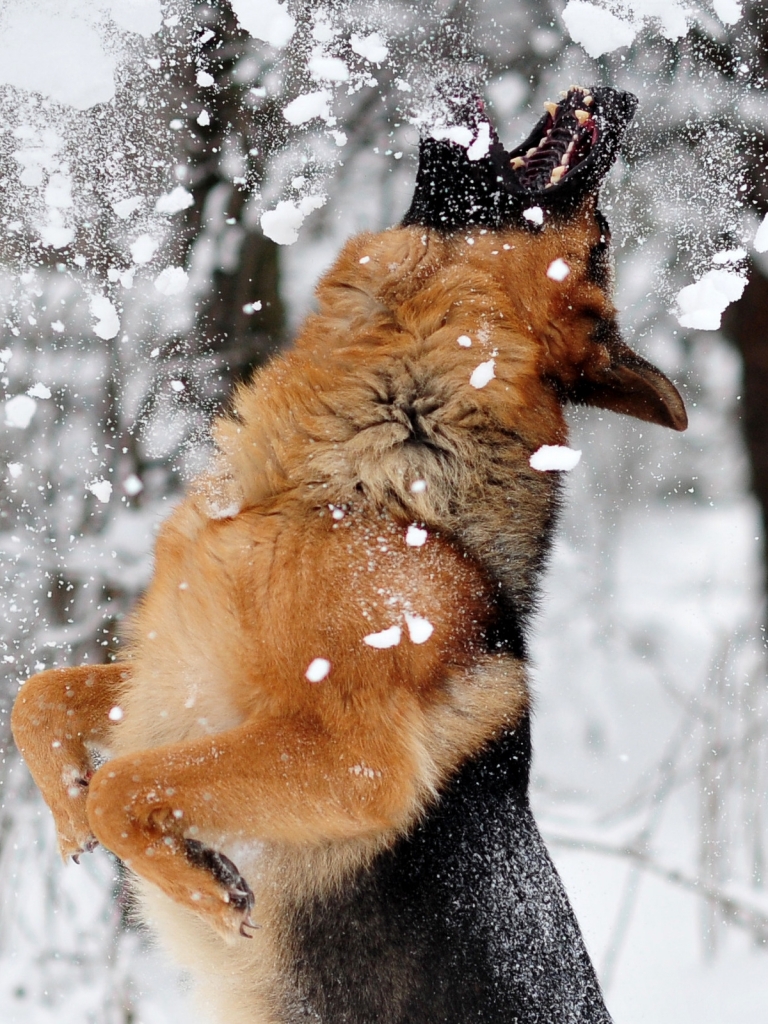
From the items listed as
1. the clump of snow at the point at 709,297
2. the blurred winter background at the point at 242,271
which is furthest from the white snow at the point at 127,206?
the clump of snow at the point at 709,297

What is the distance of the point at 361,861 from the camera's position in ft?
8.27

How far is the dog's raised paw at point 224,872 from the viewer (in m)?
2.16

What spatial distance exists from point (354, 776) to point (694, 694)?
3.84 m

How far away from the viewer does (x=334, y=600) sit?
2.28 meters

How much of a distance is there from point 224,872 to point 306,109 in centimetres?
390

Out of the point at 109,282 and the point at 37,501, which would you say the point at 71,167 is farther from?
the point at 37,501

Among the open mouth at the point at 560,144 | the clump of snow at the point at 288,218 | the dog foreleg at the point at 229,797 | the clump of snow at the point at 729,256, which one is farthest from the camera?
the clump of snow at the point at 729,256

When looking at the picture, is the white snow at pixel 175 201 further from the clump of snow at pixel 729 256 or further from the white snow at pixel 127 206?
the clump of snow at pixel 729 256

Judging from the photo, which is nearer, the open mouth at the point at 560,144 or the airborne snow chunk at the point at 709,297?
the open mouth at the point at 560,144

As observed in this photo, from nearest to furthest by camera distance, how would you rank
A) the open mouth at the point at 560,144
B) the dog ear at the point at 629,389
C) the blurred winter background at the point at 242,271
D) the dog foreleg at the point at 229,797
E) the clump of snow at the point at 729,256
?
the dog foreleg at the point at 229,797, the dog ear at the point at 629,389, the open mouth at the point at 560,144, the blurred winter background at the point at 242,271, the clump of snow at the point at 729,256

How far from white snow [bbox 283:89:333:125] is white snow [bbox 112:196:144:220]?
2.98 feet

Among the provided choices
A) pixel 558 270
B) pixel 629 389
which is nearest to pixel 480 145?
pixel 558 270

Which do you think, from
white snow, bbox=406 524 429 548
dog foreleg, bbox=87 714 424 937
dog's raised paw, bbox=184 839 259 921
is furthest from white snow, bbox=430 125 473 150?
→ dog's raised paw, bbox=184 839 259 921

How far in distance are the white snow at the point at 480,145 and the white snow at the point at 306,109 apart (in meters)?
A: 2.11
